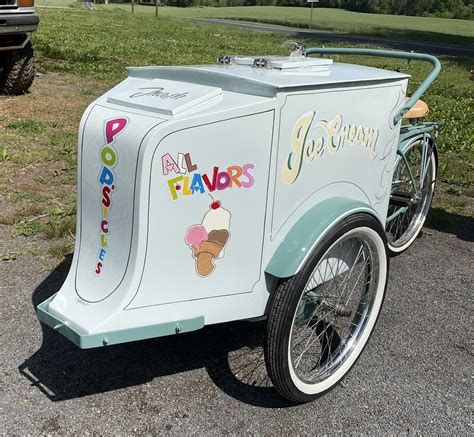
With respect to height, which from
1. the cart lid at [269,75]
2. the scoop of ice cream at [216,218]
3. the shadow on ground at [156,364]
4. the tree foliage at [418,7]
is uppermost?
the tree foliage at [418,7]

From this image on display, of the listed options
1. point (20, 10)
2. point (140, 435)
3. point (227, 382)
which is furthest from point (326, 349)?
point (20, 10)

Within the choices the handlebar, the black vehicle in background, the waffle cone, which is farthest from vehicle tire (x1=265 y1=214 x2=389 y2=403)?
the black vehicle in background

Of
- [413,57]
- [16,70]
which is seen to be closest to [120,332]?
[413,57]

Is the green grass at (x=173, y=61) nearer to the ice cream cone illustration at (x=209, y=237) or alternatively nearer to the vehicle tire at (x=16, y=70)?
the vehicle tire at (x=16, y=70)

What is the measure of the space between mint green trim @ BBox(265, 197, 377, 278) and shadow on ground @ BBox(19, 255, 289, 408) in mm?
667

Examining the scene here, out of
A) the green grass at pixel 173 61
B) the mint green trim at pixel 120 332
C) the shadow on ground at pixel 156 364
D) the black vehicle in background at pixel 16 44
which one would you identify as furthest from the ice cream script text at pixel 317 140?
the black vehicle in background at pixel 16 44

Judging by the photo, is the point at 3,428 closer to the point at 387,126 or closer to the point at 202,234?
the point at 202,234

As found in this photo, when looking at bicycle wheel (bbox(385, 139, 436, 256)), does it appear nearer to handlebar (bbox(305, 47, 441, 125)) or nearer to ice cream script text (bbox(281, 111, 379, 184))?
handlebar (bbox(305, 47, 441, 125))

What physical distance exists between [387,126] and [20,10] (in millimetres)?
6071

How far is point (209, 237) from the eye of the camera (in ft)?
7.39

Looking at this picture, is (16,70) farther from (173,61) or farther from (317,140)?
(317,140)

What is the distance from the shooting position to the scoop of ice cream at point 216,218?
7.29ft

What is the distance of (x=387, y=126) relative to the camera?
2.91 metres

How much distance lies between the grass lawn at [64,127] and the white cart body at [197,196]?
1.71 m
